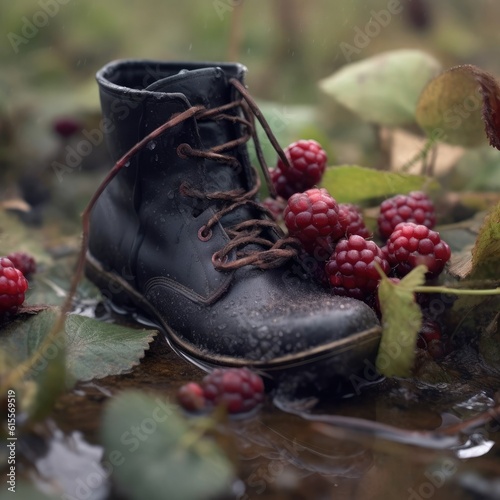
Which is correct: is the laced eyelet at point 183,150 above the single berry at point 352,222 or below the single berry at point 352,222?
above

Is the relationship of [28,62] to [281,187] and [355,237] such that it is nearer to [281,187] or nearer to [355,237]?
[281,187]

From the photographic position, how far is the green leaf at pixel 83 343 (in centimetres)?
121

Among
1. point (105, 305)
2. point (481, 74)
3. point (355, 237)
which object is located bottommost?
point (105, 305)

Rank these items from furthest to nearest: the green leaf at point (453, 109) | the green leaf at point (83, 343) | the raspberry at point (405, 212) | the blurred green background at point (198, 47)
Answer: the blurred green background at point (198, 47) → the green leaf at point (453, 109) → the raspberry at point (405, 212) → the green leaf at point (83, 343)

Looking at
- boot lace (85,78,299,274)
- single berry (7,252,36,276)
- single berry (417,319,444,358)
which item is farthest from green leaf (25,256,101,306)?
single berry (417,319,444,358)

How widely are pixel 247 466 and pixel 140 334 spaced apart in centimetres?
39

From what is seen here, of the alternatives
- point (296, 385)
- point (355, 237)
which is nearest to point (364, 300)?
point (355, 237)

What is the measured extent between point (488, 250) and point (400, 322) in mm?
341

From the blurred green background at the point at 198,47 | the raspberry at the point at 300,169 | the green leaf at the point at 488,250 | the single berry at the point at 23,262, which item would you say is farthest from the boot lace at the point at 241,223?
the blurred green background at the point at 198,47

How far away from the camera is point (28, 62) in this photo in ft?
9.87

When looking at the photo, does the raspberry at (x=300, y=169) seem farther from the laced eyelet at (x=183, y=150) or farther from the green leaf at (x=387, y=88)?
the green leaf at (x=387, y=88)

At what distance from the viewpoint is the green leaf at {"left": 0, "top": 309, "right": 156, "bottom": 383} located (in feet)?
3.97

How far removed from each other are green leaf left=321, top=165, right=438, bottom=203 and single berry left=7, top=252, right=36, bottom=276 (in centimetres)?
73

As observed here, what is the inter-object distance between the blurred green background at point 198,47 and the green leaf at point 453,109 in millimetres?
591
